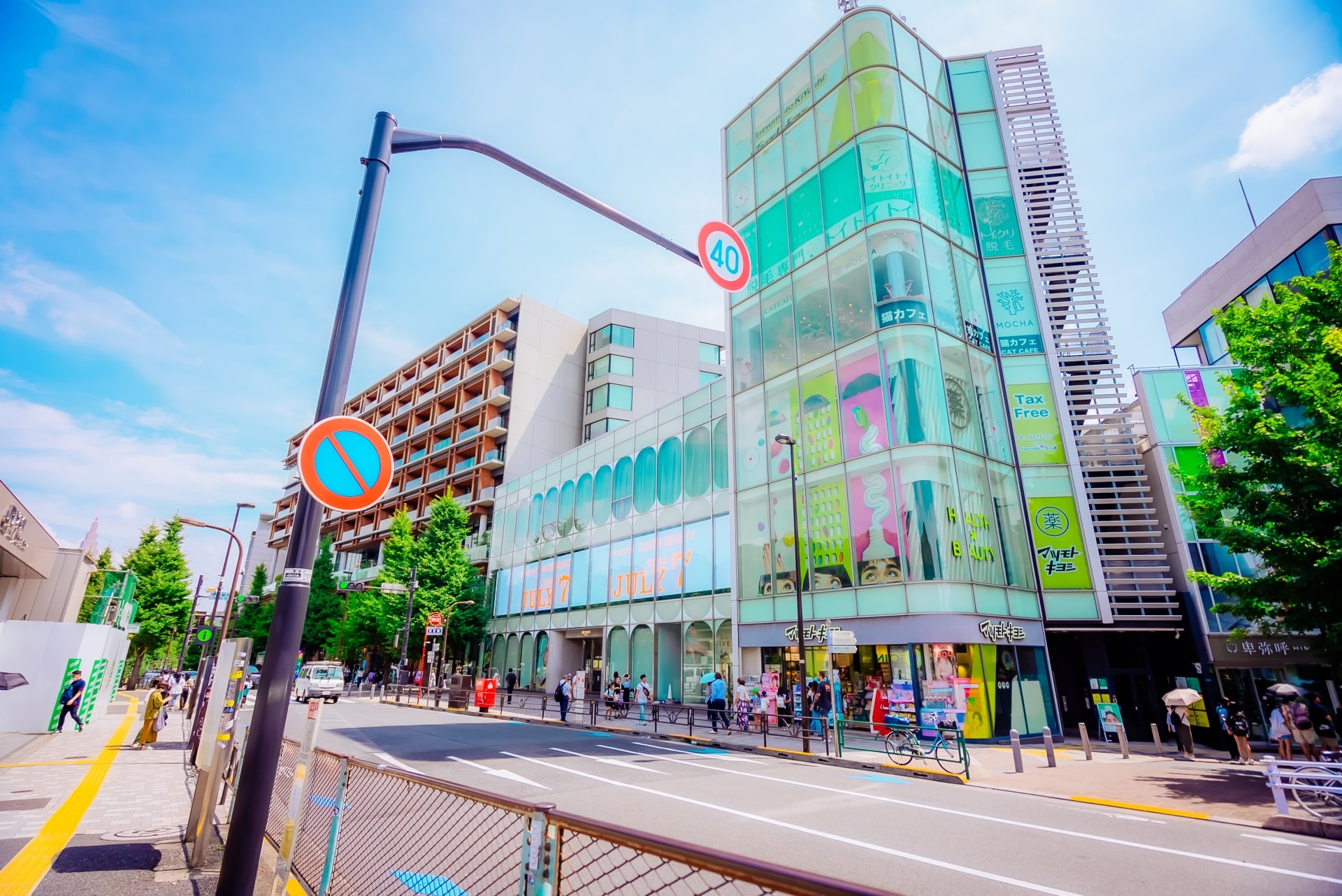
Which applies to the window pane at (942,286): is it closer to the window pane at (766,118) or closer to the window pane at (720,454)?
the window pane at (720,454)

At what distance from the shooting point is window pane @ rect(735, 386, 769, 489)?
2698 cm

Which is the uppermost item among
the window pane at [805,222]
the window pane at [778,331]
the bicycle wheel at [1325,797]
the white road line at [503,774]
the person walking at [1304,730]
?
the window pane at [805,222]

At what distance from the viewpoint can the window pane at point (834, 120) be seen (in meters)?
27.0

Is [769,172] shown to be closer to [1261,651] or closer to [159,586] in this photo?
[1261,651]

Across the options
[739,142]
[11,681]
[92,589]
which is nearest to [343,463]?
[11,681]

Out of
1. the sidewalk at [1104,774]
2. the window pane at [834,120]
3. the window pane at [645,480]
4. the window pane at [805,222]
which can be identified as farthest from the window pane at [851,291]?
the sidewalk at [1104,774]

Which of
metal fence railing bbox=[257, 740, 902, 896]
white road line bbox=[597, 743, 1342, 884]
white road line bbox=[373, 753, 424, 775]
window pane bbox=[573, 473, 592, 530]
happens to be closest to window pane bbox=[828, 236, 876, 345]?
white road line bbox=[597, 743, 1342, 884]

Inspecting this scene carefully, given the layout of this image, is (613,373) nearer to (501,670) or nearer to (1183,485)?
(501,670)

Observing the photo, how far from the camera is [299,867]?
234 inches

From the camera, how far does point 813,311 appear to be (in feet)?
87.7

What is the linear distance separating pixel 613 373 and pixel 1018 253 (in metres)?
31.3

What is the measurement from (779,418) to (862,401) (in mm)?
4095

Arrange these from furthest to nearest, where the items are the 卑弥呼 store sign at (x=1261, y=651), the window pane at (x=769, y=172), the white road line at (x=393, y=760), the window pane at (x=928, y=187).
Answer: the window pane at (x=769, y=172) → the window pane at (x=928, y=187) → the 卑弥呼 store sign at (x=1261, y=651) → the white road line at (x=393, y=760)

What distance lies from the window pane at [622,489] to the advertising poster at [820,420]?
1217 centimetres
